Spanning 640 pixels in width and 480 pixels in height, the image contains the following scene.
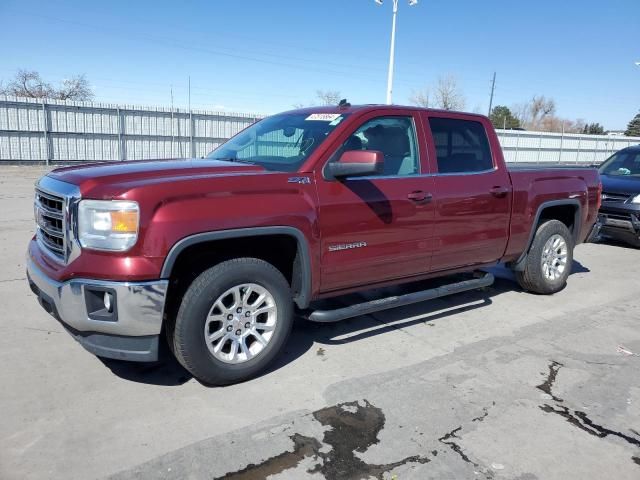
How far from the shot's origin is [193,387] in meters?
3.50

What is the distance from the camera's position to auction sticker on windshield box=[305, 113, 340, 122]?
4.21 meters

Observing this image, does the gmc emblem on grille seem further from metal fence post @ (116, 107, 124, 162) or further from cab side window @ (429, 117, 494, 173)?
metal fence post @ (116, 107, 124, 162)

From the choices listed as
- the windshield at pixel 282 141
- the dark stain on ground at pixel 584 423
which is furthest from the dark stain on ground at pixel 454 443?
the windshield at pixel 282 141

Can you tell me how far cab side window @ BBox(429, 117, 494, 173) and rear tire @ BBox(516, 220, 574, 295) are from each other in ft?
3.95

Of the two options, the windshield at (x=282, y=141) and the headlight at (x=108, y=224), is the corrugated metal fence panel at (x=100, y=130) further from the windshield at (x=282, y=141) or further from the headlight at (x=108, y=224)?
the headlight at (x=108, y=224)

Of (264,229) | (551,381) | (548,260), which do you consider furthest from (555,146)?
(264,229)

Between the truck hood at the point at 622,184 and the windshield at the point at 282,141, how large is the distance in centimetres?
672

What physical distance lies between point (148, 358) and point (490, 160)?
3771mm

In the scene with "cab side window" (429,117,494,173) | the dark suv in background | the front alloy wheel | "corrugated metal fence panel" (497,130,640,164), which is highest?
"corrugated metal fence panel" (497,130,640,164)

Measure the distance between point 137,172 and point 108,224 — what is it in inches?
20.4

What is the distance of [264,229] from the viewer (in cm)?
340

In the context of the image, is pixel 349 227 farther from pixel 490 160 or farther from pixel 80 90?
pixel 80 90

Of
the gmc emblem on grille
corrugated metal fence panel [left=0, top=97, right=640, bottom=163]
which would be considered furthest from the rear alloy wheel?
corrugated metal fence panel [left=0, top=97, right=640, bottom=163]

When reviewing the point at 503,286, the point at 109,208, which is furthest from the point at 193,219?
the point at 503,286
